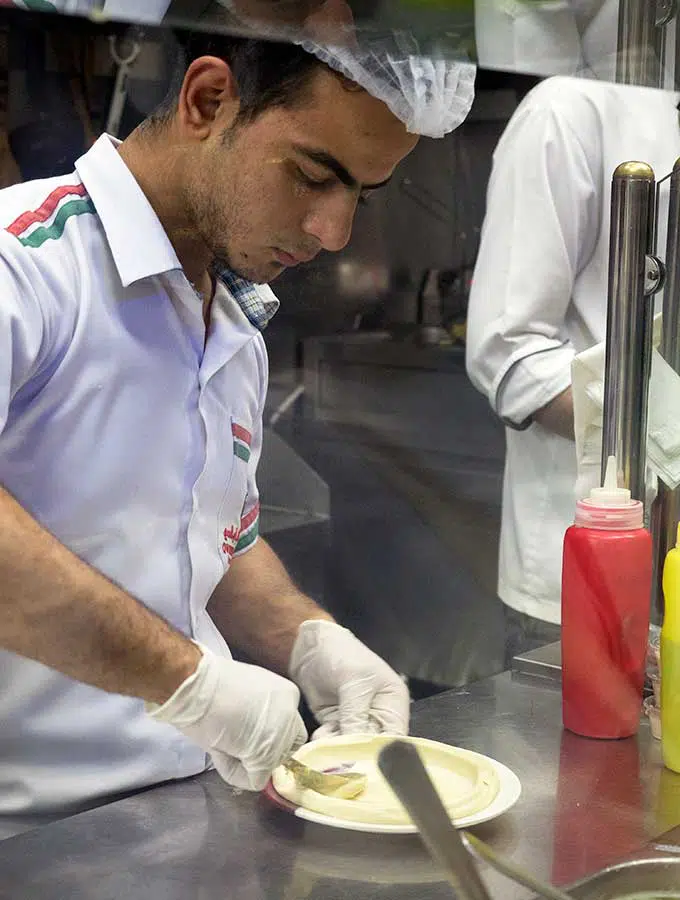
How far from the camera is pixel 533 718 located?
3.89ft

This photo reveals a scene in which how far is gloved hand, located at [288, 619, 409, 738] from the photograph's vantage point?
1.14m

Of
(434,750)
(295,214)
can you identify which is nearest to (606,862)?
(434,750)

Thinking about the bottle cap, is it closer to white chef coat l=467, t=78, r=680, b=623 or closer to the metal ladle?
the metal ladle

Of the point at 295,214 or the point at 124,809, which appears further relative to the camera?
the point at 295,214

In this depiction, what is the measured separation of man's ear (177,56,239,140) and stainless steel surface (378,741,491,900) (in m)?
0.62

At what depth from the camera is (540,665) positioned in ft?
4.28

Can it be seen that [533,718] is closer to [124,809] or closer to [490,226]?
[124,809]

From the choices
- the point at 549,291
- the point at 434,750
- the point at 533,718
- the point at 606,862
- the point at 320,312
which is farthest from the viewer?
the point at 320,312

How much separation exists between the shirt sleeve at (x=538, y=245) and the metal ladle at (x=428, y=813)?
1.10m

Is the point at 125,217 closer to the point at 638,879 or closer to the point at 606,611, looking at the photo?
the point at 606,611

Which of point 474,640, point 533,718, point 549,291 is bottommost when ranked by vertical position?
point 474,640

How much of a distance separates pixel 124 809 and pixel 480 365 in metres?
1.04

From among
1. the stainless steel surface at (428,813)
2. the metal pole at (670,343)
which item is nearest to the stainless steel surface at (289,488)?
the metal pole at (670,343)

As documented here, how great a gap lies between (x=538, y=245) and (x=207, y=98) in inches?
30.8
